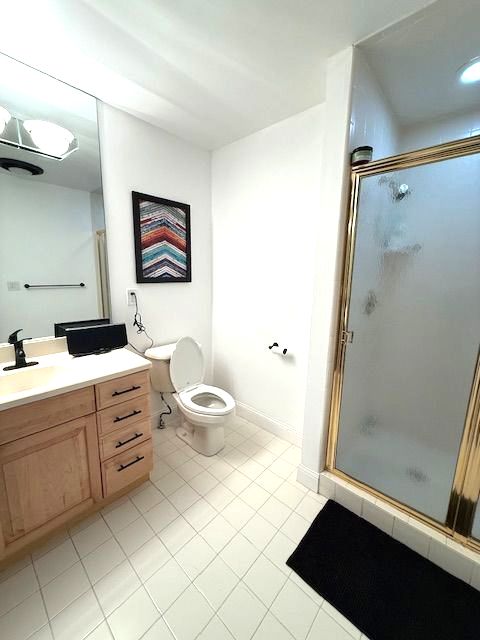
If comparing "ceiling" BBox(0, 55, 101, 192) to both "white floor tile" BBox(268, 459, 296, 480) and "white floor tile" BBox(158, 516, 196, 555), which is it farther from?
"white floor tile" BBox(268, 459, 296, 480)

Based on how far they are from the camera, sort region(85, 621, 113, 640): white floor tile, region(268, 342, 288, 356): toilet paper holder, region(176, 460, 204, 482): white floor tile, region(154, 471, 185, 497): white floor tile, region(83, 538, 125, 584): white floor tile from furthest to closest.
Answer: region(268, 342, 288, 356): toilet paper holder → region(176, 460, 204, 482): white floor tile → region(154, 471, 185, 497): white floor tile → region(83, 538, 125, 584): white floor tile → region(85, 621, 113, 640): white floor tile

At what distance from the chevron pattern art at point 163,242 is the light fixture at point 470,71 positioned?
6.06ft

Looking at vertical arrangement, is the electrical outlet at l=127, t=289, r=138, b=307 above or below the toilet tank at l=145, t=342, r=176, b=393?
above

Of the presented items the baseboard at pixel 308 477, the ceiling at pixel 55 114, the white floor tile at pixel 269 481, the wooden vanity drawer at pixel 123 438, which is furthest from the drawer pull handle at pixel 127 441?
the ceiling at pixel 55 114

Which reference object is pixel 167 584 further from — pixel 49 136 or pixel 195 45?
pixel 195 45

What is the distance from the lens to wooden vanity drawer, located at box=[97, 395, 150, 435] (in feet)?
4.45

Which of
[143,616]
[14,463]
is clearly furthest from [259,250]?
[143,616]

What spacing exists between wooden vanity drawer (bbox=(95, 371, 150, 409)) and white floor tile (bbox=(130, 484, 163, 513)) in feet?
2.11

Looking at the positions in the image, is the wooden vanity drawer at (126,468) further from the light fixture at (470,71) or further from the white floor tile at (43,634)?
the light fixture at (470,71)

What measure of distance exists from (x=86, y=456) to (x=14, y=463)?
30 cm

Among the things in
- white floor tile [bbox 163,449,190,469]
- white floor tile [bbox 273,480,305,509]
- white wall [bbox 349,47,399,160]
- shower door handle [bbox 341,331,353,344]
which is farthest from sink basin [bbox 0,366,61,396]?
white wall [bbox 349,47,399,160]

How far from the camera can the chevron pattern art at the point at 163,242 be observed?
6.39 ft

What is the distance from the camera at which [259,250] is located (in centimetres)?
208

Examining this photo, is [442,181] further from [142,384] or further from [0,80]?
[0,80]
